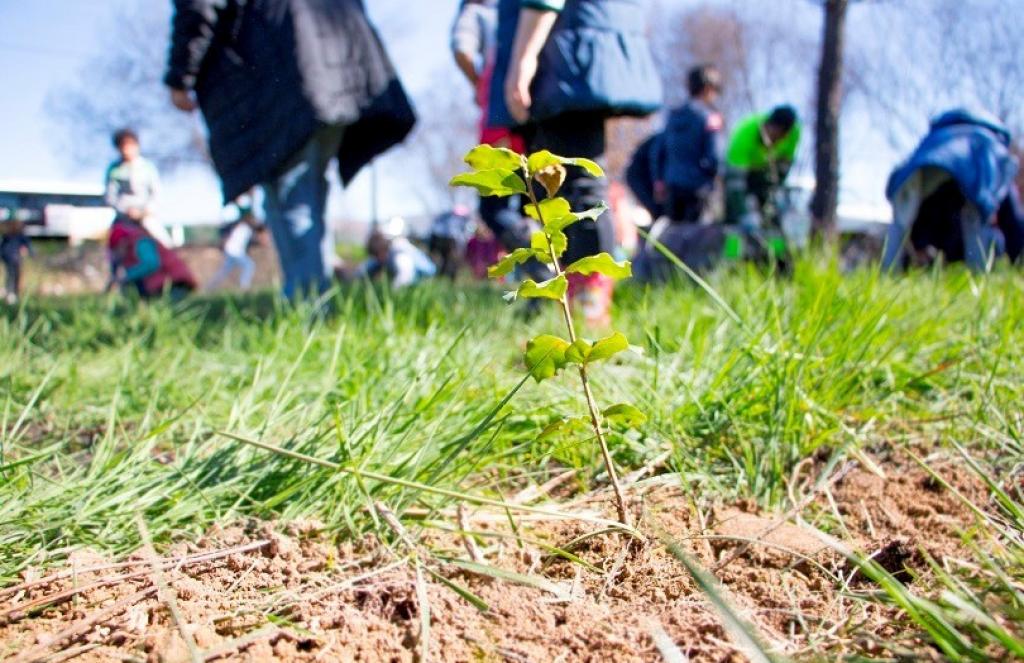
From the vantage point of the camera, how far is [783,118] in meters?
5.61

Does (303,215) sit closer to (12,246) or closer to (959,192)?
(959,192)

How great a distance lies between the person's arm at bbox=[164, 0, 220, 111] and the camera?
2.95 m

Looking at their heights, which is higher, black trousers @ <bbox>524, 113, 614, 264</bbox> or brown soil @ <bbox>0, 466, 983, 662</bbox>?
black trousers @ <bbox>524, 113, 614, 264</bbox>

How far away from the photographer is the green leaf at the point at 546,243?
3.02ft

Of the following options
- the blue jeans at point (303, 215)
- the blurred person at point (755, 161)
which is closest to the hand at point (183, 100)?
the blue jeans at point (303, 215)

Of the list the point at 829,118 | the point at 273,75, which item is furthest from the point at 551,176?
the point at 829,118

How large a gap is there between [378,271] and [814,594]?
371 inches

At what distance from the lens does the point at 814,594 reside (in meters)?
0.89

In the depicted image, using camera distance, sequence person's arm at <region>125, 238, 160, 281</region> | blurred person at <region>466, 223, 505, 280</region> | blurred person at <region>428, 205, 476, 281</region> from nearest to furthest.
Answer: person's arm at <region>125, 238, 160, 281</region> → blurred person at <region>466, 223, 505, 280</region> → blurred person at <region>428, 205, 476, 281</region>

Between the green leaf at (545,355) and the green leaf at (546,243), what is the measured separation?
103 millimetres

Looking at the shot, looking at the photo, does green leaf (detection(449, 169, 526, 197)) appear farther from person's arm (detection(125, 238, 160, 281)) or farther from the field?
person's arm (detection(125, 238, 160, 281))

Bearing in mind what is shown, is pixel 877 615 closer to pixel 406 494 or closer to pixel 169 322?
pixel 406 494

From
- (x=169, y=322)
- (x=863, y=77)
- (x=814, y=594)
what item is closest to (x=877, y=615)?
(x=814, y=594)

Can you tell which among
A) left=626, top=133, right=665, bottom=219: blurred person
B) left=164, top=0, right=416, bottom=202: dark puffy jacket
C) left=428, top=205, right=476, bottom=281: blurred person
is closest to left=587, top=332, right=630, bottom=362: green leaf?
left=164, top=0, right=416, bottom=202: dark puffy jacket
